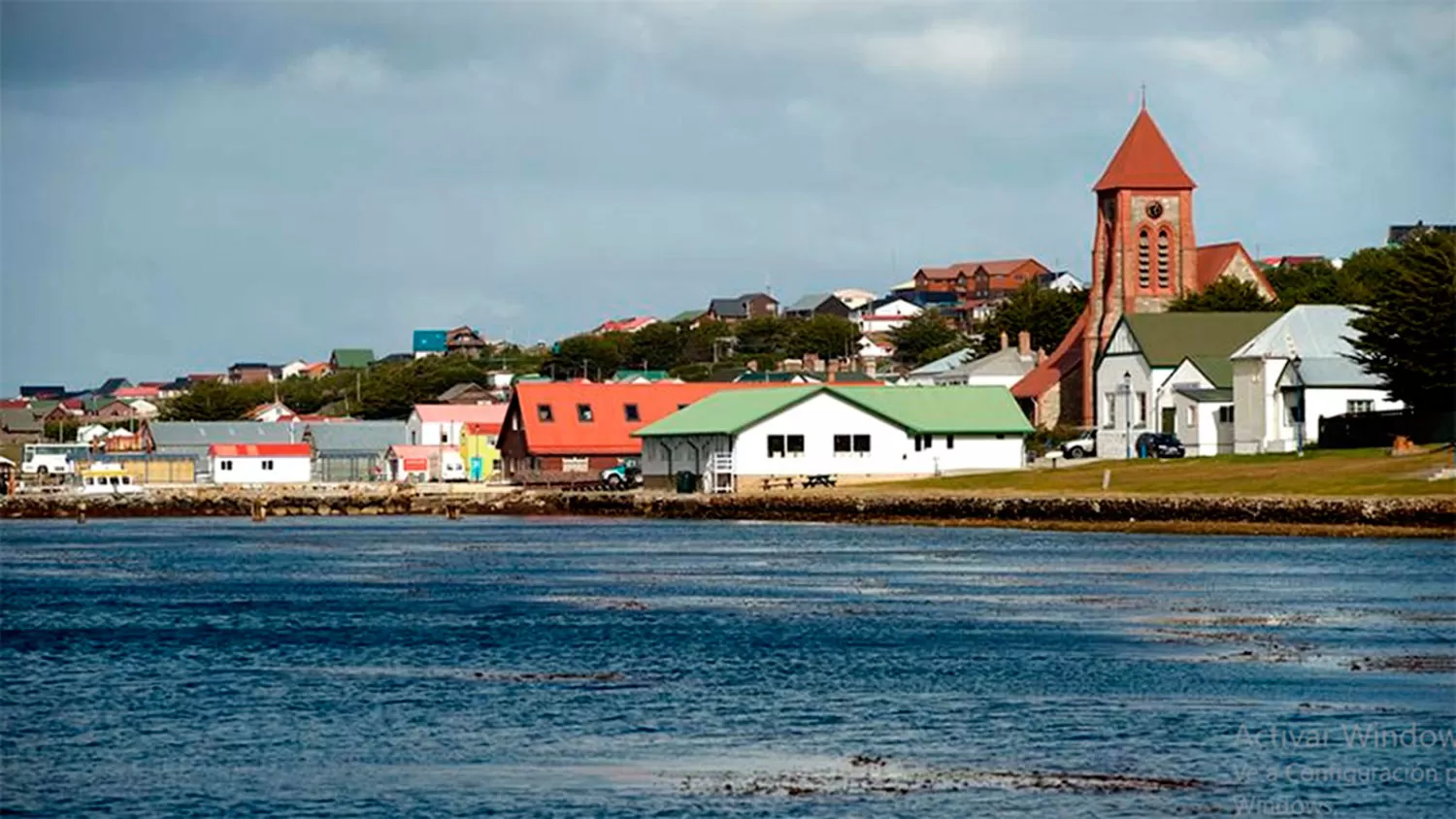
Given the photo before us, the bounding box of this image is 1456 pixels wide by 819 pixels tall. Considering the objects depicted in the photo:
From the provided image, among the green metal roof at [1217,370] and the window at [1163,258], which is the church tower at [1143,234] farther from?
the green metal roof at [1217,370]

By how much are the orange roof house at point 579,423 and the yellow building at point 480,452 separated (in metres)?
23.1

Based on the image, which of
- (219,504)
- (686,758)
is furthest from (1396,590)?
(219,504)

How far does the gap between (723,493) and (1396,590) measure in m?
55.6

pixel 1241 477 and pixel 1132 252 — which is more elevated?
pixel 1132 252

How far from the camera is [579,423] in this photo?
12400cm

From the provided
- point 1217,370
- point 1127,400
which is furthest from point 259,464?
point 1217,370

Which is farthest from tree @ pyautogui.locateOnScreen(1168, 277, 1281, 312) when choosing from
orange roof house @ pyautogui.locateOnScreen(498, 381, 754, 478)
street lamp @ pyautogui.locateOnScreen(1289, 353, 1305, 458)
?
street lamp @ pyautogui.locateOnScreen(1289, 353, 1305, 458)

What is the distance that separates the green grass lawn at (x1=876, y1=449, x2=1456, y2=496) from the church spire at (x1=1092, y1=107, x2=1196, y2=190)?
47552 mm

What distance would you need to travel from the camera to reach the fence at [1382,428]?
86938mm

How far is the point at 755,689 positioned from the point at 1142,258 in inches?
4518

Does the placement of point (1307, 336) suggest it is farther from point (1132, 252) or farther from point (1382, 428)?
point (1132, 252)

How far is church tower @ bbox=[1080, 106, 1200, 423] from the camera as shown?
479 feet

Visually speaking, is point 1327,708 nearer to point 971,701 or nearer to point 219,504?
point 971,701

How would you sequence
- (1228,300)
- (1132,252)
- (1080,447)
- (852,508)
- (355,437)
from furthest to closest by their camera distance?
(355,437) → (1132,252) → (1228,300) → (1080,447) → (852,508)
